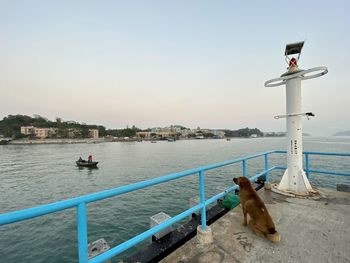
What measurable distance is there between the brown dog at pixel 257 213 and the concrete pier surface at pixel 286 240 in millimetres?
103

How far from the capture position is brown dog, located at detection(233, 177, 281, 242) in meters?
2.39

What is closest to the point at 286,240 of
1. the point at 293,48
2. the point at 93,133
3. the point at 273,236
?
the point at 273,236

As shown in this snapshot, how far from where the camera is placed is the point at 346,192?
4.16 meters

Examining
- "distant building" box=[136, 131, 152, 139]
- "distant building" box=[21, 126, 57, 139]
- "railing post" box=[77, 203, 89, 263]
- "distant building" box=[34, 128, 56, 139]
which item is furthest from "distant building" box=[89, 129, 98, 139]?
"railing post" box=[77, 203, 89, 263]

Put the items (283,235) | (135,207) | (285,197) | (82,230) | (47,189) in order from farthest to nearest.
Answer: (47,189)
(135,207)
(285,197)
(283,235)
(82,230)

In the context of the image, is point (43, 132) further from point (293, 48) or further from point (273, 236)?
point (273, 236)

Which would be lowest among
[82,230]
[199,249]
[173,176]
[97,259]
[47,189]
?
[47,189]

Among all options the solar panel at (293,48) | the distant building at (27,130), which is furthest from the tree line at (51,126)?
the solar panel at (293,48)

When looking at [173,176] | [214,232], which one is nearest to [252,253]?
[214,232]

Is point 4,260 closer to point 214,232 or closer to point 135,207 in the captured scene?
point 135,207

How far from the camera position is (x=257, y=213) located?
8.44ft

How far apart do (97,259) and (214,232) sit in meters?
1.85

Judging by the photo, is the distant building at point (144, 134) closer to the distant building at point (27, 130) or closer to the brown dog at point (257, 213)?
the distant building at point (27, 130)

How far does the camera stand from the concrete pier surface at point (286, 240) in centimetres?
211
